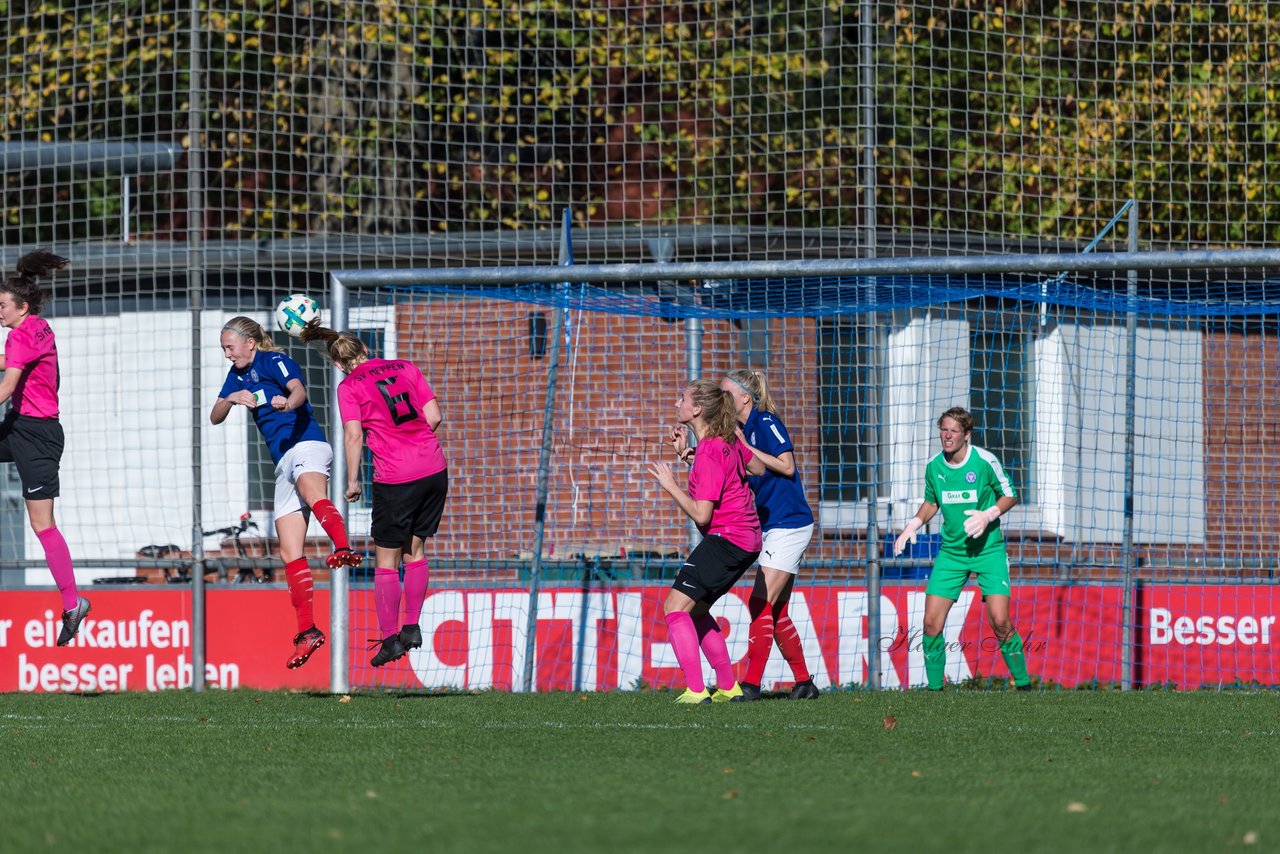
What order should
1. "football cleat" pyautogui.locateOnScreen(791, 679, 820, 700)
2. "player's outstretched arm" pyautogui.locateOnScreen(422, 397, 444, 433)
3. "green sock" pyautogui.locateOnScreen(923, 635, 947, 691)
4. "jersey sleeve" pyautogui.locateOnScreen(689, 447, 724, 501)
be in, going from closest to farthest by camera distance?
"jersey sleeve" pyautogui.locateOnScreen(689, 447, 724, 501)
"player's outstretched arm" pyautogui.locateOnScreen(422, 397, 444, 433)
"football cleat" pyautogui.locateOnScreen(791, 679, 820, 700)
"green sock" pyautogui.locateOnScreen(923, 635, 947, 691)

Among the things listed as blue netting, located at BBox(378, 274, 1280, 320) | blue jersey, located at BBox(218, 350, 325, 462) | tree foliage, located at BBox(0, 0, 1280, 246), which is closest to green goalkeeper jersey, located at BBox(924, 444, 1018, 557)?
blue netting, located at BBox(378, 274, 1280, 320)

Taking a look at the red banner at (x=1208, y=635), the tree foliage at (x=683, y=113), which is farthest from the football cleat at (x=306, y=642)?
the tree foliage at (x=683, y=113)

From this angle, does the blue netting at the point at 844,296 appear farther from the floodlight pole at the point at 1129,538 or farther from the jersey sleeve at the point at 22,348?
the jersey sleeve at the point at 22,348

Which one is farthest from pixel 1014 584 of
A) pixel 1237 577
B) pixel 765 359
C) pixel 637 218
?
pixel 637 218

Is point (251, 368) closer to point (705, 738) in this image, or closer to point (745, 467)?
point (745, 467)

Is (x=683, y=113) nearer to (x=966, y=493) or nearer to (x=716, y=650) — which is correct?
(x=966, y=493)

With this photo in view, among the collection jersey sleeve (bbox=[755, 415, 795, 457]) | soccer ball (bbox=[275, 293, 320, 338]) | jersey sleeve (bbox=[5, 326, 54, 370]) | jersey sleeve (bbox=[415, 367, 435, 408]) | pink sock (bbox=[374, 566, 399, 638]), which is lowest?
pink sock (bbox=[374, 566, 399, 638])

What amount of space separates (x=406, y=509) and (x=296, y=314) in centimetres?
118

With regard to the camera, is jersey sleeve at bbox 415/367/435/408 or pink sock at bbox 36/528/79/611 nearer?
jersey sleeve at bbox 415/367/435/408

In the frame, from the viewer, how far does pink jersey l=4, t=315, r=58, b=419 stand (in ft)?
29.5

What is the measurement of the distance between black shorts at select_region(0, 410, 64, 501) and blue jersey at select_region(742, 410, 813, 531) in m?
3.60

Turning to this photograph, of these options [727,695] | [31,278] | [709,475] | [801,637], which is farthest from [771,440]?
[31,278]

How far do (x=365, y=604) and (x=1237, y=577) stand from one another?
5300mm

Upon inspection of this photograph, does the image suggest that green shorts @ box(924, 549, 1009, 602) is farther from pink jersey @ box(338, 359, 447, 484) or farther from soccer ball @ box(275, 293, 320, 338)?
soccer ball @ box(275, 293, 320, 338)
